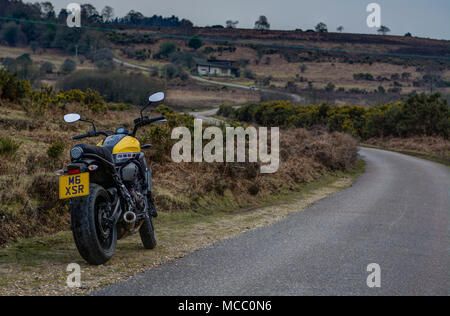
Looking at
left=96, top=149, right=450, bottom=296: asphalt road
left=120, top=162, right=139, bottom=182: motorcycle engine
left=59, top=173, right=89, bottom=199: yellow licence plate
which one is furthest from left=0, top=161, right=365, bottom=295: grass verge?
left=120, top=162, right=139, bottom=182: motorcycle engine

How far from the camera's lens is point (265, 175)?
16.9 m

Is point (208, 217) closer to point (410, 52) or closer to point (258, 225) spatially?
point (258, 225)

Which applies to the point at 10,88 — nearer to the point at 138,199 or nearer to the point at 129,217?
the point at 138,199

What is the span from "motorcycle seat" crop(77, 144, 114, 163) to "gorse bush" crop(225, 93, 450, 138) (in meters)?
36.4

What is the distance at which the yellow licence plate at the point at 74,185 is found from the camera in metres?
6.18

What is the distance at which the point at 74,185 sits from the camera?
6227mm

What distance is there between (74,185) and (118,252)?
178 cm

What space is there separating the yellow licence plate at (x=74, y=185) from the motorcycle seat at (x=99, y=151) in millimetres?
Answer: 390

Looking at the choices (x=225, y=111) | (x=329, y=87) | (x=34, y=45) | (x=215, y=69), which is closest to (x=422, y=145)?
(x=225, y=111)

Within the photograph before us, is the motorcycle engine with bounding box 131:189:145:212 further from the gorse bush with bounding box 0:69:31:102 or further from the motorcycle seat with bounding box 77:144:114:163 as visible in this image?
the gorse bush with bounding box 0:69:31:102

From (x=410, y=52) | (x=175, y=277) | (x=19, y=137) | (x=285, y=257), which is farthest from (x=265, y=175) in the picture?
(x=410, y=52)

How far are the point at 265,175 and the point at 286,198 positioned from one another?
1350mm

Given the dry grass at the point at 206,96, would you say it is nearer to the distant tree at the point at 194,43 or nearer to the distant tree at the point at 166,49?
the distant tree at the point at 166,49

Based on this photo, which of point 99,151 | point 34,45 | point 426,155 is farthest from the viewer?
point 34,45
